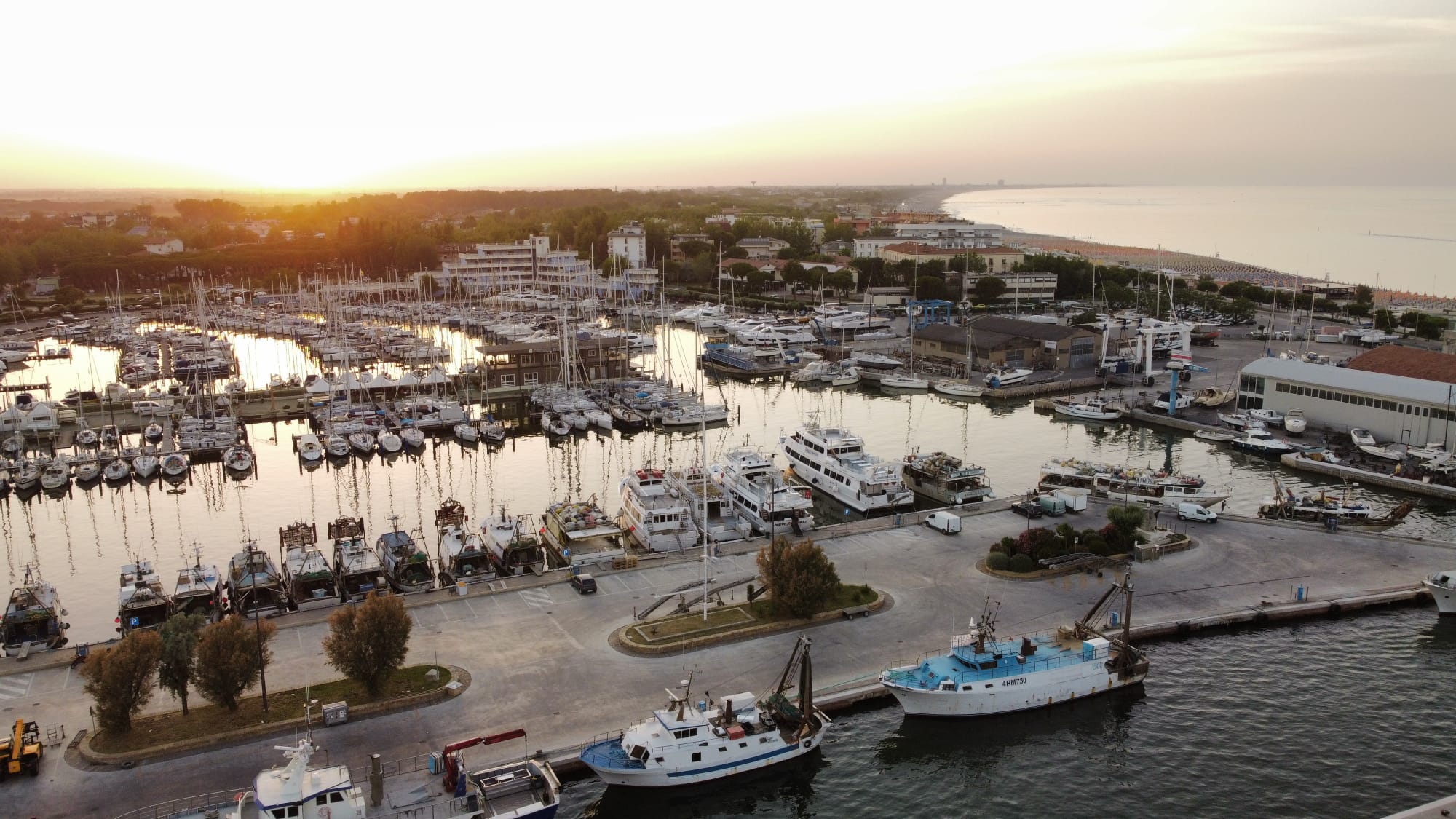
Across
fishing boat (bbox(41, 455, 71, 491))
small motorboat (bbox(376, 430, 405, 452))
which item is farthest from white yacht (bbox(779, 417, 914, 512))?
fishing boat (bbox(41, 455, 71, 491))

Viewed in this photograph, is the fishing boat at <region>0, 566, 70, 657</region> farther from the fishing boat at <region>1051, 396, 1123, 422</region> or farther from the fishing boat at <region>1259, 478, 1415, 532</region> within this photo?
the fishing boat at <region>1051, 396, 1123, 422</region>

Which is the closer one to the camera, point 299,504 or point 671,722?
point 671,722

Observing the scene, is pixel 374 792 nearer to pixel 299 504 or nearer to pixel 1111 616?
pixel 1111 616

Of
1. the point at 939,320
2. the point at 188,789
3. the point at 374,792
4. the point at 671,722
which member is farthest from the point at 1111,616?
the point at 939,320

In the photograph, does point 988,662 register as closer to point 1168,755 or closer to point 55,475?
point 1168,755

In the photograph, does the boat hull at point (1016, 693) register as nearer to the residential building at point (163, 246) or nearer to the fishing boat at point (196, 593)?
the fishing boat at point (196, 593)

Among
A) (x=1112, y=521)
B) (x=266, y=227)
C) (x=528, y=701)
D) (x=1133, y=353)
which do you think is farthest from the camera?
(x=266, y=227)

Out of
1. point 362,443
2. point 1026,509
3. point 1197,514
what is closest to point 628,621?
point 1026,509
